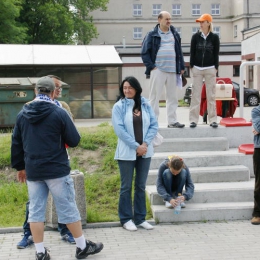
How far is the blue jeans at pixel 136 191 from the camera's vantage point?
705 centimetres

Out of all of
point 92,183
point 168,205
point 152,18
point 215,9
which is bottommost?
point 168,205

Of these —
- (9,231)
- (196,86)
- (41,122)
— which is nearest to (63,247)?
(9,231)

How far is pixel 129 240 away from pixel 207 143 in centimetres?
303

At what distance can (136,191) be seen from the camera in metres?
7.12

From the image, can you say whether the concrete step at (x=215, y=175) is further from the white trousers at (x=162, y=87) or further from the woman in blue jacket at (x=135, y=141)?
the white trousers at (x=162, y=87)

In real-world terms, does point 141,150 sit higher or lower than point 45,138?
lower

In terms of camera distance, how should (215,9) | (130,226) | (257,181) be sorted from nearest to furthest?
(130,226), (257,181), (215,9)

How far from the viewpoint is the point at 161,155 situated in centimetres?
866

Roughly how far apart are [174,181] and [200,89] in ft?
8.97

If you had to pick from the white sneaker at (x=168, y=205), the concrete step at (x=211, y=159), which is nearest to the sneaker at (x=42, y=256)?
the white sneaker at (x=168, y=205)

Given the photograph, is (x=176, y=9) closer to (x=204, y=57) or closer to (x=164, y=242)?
(x=204, y=57)

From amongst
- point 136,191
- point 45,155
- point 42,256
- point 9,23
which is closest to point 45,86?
point 45,155

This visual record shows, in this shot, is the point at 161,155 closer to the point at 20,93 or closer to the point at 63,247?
the point at 63,247

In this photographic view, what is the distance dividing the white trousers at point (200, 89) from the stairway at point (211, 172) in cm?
36
